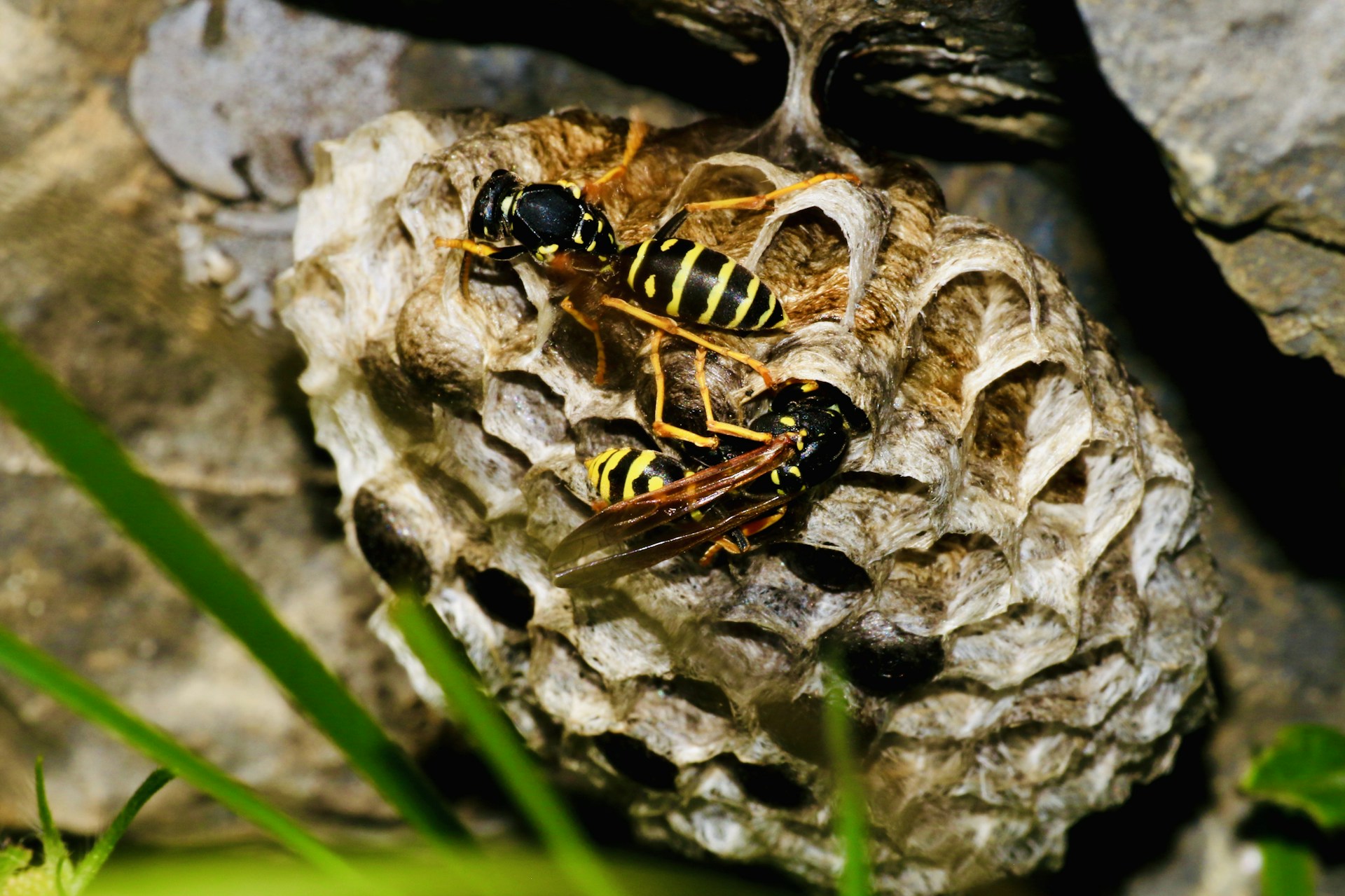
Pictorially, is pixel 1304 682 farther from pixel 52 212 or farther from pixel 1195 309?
pixel 52 212

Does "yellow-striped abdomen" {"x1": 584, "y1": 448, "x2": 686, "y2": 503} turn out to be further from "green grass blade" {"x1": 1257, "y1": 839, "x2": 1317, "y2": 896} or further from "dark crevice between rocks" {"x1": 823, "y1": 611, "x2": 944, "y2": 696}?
"green grass blade" {"x1": 1257, "y1": 839, "x2": 1317, "y2": 896}

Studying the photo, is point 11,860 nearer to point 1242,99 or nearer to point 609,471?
point 609,471

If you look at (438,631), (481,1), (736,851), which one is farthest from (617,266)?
(736,851)

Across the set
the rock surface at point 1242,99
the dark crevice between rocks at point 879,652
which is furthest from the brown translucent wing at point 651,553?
the rock surface at point 1242,99

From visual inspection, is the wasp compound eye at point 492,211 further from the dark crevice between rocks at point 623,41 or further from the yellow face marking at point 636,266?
the dark crevice between rocks at point 623,41

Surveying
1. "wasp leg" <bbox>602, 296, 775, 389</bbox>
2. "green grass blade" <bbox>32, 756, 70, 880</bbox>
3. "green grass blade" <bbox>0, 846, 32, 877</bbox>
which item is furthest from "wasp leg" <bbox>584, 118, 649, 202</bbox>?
"green grass blade" <bbox>0, 846, 32, 877</bbox>

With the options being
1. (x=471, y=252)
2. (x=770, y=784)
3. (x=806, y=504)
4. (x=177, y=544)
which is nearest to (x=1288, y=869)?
(x=770, y=784)
